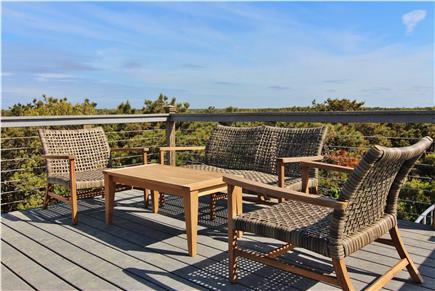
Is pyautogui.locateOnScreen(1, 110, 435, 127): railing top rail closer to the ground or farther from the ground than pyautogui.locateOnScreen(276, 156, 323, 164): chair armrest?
farther from the ground

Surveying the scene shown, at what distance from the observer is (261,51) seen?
8.80 meters

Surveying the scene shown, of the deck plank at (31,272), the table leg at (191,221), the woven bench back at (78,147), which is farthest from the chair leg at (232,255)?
the woven bench back at (78,147)

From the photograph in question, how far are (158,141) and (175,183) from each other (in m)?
6.01

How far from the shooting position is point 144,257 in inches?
98.5

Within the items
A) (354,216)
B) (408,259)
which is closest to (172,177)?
(354,216)

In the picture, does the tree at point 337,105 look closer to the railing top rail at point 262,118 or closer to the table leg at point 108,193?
the railing top rail at point 262,118

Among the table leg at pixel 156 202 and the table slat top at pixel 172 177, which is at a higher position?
the table slat top at pixel 172 177

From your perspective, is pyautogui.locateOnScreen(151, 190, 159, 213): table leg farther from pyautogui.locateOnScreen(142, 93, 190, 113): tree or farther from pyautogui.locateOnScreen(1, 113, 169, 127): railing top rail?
pyautogui.locateOnScreen(142, 93, 190, 113): tree

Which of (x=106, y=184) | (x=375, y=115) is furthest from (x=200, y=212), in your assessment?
(x=375, y=115)

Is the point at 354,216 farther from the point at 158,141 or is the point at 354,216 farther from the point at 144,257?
the point at 158,141

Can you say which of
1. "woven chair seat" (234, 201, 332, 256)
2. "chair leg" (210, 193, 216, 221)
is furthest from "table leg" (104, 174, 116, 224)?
"woven chair seat" (234, 201, 332, 256)

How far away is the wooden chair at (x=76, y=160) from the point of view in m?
3.32

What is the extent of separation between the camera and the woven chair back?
5.10 feet

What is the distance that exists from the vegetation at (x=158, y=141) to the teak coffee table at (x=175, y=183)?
1456 mm
